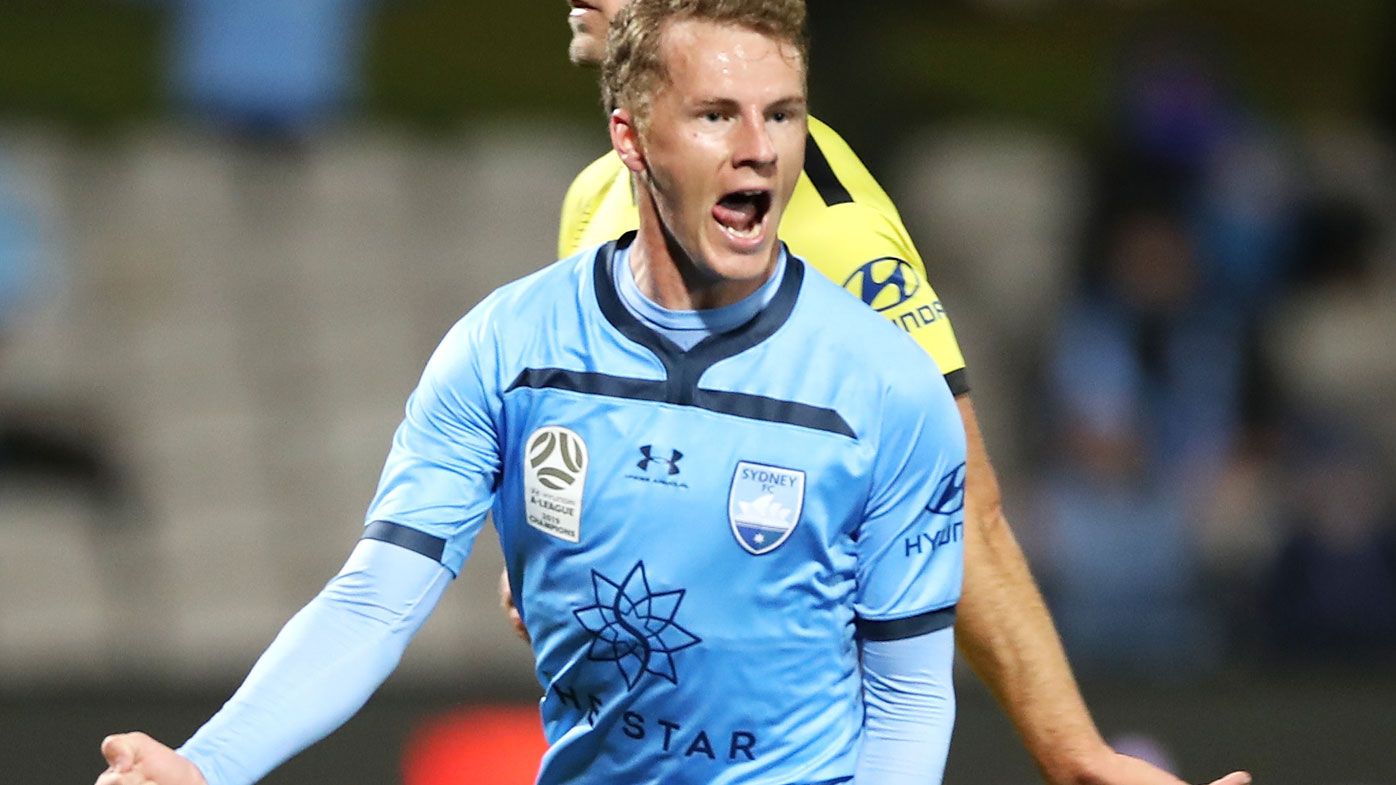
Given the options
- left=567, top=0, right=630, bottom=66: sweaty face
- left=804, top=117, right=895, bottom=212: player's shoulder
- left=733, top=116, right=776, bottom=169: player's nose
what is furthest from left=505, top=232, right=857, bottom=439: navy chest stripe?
left=567, top=0, right=630, bottom=66: sweaty face

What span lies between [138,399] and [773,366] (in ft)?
20.5

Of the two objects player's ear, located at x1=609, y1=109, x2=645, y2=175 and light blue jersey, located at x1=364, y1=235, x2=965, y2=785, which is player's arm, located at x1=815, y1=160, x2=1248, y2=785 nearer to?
light blue jersey, located at x1=364, y1=235, x2=965, y2=785

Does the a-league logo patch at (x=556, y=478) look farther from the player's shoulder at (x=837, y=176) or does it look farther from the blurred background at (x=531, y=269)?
the blurred background at (x=531, y=269)

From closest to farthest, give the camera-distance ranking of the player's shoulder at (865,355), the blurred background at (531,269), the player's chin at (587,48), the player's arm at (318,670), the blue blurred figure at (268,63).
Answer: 1. the player's arm at (318,670)
2. the player's shoulder at (865,355)
3. the player's chin at (587,48)
4. the blurred background at (531,269)
5. the blue blurred figure at (268,63)

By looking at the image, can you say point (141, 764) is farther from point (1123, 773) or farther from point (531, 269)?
point (531, 269)

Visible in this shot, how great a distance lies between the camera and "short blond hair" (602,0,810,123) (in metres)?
2.85

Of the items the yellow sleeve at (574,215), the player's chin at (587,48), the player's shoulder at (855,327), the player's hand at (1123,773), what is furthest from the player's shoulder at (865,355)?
the yellow sleeve at (574,215)

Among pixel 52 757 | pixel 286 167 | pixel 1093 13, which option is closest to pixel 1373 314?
pixel 1093 13

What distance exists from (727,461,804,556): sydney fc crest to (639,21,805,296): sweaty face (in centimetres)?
26

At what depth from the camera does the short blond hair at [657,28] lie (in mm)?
2846

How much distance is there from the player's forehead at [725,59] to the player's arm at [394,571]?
1.51ft

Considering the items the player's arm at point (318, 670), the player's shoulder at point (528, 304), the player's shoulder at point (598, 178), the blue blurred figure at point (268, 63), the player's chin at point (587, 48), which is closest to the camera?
the player's arm at point (318, 670)

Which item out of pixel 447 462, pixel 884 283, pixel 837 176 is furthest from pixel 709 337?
pixel 837 176

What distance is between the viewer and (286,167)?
912 centimetres
